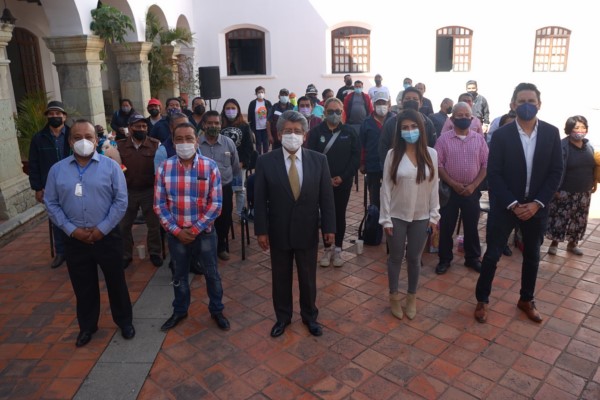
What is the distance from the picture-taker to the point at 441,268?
5.20 meters

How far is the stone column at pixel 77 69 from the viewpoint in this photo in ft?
26.7

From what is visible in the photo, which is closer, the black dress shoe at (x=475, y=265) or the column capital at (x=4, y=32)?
the black dress shoe at (x=475, y=265)

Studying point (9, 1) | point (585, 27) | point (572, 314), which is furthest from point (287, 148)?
point (585, 27)

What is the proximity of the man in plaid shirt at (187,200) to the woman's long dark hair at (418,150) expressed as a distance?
141 centimetres

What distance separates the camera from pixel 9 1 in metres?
11.3

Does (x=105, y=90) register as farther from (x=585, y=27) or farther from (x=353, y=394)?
(x=585, y=27)

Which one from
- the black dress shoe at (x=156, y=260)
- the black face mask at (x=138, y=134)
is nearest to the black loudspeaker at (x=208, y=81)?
the black face mask at (x=138, y=134)

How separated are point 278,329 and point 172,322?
34.8 inches

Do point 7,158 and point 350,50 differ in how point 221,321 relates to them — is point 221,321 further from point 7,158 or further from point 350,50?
point 350,50

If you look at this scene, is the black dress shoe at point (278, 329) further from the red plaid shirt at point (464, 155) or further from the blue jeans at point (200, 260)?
the red plaid shirt at point (464, 155)

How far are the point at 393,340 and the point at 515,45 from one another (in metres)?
15.7

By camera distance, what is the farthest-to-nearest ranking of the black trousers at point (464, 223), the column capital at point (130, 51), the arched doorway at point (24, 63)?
the arched doorway at point (24, 63) < the column capital at point (130, 51) < the black trousers at point (464, 223)

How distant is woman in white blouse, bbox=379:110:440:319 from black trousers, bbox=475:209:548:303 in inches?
19.3

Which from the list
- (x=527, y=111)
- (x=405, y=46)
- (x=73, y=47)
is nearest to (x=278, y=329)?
(x=527, y=111)
